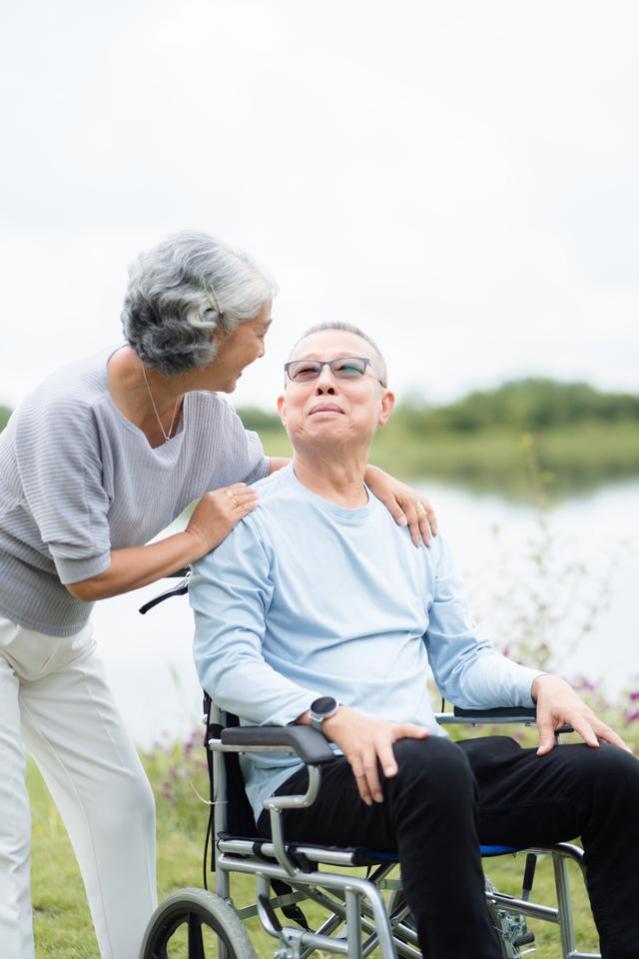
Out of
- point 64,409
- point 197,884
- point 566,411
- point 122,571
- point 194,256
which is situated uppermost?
point 566,411

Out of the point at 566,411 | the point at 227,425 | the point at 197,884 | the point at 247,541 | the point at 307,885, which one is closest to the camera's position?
the point at 307,885

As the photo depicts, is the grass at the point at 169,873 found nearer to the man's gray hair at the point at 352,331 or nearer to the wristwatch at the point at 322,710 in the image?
the wristwatch at the point at 322,710

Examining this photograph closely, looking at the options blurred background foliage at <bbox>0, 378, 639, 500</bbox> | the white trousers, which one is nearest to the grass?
the white trousers

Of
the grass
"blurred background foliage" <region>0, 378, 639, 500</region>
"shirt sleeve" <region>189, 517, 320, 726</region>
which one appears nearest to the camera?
"shirt sleeve" <region>189, 517, 320, 726</region>

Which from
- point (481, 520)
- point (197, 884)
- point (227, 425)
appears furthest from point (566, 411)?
point (227, 425)

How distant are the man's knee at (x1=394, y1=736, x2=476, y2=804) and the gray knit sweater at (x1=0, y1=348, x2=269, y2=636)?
0.69 meters

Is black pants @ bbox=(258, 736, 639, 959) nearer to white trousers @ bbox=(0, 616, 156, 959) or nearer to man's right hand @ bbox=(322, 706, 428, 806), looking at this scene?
man's right hand @ bbox=(322, 706, 428, 806)

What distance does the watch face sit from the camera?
7.17 ft

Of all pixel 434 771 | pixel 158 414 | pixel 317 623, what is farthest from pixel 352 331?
pixel 434 771

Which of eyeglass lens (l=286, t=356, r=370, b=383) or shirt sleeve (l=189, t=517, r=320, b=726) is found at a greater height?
eyeglass lens (l=286, t=356, r=370, b=383)

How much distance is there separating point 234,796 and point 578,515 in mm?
2622

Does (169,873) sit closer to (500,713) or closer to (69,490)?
(500,713)

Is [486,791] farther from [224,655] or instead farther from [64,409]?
[64,409]

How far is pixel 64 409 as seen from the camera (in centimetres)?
237
